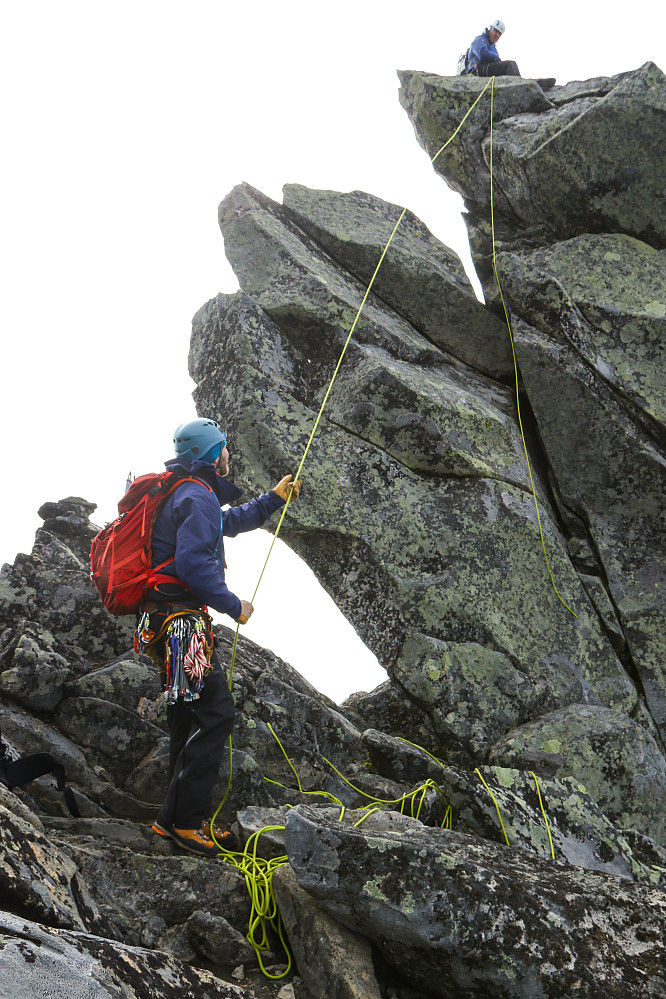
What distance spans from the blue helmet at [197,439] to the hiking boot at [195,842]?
137 inches

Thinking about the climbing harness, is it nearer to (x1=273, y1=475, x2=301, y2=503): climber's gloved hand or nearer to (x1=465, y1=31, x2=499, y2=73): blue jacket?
(x1=273, y1=475, x2=301, y2=503): climber's gloved hand

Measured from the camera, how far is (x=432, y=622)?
9336 millimetres

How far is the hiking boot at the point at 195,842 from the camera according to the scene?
21.2ft

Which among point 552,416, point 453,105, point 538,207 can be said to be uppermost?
point 453,105

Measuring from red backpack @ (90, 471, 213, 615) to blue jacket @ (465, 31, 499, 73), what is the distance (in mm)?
11246

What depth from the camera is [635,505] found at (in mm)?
10414

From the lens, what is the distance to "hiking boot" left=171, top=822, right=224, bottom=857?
6.46 metres

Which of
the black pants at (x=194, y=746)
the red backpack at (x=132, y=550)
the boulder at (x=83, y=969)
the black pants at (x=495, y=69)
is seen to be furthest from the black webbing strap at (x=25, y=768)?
the black pants at (x=495, y=69)

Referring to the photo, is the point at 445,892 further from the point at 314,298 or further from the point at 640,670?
the point at 314,298

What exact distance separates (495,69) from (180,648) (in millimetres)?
12749

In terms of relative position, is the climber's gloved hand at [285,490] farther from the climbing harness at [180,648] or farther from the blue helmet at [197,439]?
the climbing harness at [180,648]

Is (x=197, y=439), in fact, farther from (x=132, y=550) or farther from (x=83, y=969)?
(x=83, y=969)

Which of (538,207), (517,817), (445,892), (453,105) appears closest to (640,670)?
(517,817)

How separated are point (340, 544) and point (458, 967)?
5.50 metres
